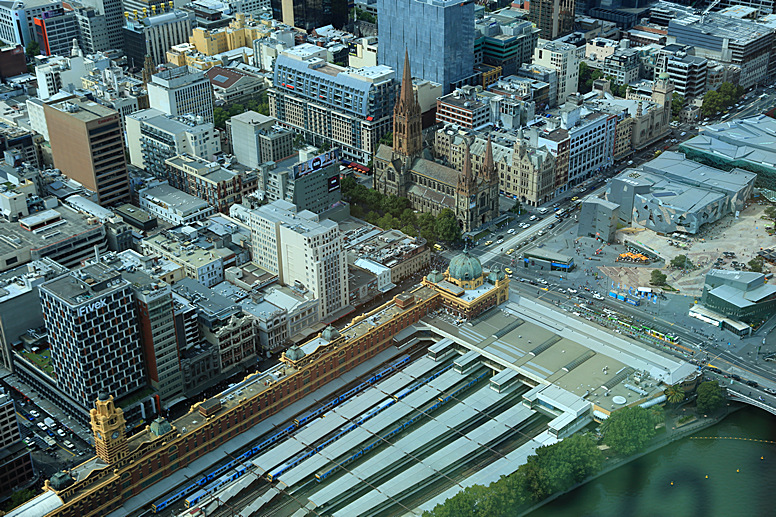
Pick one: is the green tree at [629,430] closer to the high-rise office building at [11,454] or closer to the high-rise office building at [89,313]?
the high-rise office building at [89,313]

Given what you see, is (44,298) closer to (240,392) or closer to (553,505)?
(240,392)

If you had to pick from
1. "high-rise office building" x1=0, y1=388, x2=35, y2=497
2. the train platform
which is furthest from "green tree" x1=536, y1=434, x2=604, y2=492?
"high-rise office building" x1=0, y1=388, x2=35, y2=497

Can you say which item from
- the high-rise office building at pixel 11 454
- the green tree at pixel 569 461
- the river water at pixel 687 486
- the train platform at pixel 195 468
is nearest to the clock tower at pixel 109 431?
the train platform at pixel 195 468

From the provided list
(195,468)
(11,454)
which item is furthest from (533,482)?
(11,454)

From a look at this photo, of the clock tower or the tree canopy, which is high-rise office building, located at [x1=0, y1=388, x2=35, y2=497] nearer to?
the clock tower

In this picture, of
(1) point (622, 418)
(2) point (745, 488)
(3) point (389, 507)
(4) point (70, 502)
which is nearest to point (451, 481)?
(3) point (389, 507)
